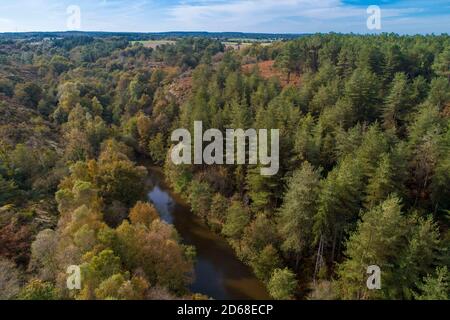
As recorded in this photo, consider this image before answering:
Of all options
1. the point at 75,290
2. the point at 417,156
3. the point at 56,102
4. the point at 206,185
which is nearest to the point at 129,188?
the point at 206,185

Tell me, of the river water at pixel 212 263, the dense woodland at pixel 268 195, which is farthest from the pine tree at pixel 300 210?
the river water at pixel 212 263

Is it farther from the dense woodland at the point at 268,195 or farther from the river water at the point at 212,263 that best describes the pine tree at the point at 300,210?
the river water at the point at 212,263

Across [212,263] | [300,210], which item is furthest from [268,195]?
[212,263]

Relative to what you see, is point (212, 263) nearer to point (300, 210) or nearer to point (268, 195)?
point (268, 195)

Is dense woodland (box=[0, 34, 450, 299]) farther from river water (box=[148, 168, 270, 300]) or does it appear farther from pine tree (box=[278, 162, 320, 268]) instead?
river water (box=[148, 168, 270, 300])

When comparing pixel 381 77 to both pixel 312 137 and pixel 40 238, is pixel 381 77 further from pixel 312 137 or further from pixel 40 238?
pixel 40 238


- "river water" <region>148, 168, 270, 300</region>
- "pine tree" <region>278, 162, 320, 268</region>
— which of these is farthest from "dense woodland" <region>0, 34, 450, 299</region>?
"river water" <region>148, 168, 270, 300</region>
